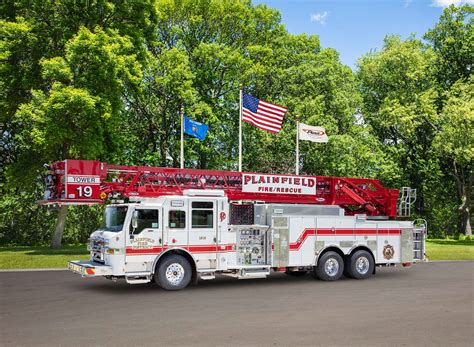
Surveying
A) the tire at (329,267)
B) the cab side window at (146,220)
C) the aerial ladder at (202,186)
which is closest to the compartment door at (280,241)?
the tire at (329,267)

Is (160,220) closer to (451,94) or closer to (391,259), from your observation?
(391,259)

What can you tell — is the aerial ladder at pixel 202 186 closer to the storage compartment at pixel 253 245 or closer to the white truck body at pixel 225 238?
the white truck body at pixel 225 238

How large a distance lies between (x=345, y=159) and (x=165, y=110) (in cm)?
1299

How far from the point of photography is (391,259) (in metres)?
18.8

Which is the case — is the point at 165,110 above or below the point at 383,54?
below

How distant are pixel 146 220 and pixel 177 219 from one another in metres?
0.89

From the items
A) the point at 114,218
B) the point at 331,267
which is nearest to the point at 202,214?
the point at 114,218

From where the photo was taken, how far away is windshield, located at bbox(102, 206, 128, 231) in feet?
48.6

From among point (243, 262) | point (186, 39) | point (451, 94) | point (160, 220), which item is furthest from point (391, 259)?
point (451, 94)

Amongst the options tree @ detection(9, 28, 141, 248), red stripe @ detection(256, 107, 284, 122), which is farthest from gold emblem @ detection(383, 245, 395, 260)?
tree @ detection(9, 28, 141, 248)

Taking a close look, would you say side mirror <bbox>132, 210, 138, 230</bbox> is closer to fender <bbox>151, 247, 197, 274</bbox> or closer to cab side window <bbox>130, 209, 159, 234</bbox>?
cab side window <bbox>130, 209, 159, 234</bbox>

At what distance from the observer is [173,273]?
14906 mm

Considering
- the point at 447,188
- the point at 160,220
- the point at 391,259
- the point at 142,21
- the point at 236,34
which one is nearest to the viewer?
the point at 160,220

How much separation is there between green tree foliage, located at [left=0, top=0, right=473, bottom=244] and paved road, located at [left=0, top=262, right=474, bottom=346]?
13.2 meters
